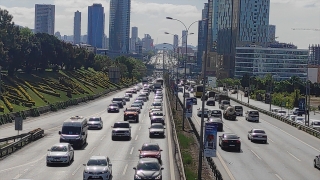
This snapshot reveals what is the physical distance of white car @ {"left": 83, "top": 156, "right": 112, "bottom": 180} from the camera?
25.5m

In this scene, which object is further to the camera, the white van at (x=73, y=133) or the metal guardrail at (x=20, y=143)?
the white van at (x=73, y=133)

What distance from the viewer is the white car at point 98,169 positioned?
25531 millimetres

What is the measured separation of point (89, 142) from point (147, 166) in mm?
17382

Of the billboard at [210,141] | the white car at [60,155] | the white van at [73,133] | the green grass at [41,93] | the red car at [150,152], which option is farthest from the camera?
the green grass at [41,93]

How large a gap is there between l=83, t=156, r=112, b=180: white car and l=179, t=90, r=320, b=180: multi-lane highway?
21.9ft

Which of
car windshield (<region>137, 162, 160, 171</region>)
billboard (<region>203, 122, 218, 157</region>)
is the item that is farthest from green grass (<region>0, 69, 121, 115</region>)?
billboard (<region>203, 122, 218, 157</region>)

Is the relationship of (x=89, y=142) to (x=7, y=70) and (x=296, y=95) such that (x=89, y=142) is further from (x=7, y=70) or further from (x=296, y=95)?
(x=296, y=95)

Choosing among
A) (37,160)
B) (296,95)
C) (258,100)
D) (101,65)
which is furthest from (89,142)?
(101,65)

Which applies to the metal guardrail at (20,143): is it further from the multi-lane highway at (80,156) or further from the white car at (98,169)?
the white car at (98,169)

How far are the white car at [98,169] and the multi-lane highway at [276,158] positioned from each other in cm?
667

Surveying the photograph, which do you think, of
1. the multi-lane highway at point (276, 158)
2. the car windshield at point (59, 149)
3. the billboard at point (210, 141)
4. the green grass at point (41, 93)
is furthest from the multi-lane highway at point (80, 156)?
the green grass at point (41, 93)

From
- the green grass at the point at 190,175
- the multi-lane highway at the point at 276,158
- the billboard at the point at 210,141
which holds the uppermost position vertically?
the billboard at the point at 210,141

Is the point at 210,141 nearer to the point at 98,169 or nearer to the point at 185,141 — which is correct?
the point at 98,169

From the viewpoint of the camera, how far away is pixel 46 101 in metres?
78.7
